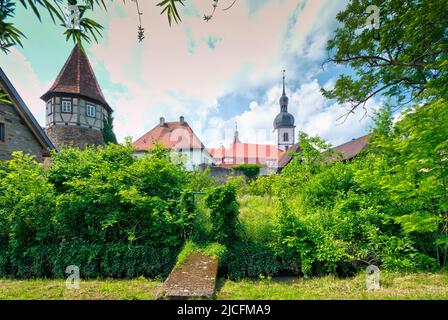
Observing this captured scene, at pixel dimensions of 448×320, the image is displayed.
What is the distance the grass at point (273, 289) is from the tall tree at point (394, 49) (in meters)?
3.89

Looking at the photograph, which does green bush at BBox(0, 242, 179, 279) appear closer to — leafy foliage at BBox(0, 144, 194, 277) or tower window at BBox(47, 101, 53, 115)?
leafy foliage at BBox(0, 144, 194, 277)

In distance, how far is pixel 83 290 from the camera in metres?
3.79

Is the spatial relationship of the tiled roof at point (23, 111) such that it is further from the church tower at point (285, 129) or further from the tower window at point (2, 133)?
the church tower at point (285, 129)

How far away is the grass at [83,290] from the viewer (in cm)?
354

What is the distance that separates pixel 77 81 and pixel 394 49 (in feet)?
74.8

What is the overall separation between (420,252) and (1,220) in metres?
9.92

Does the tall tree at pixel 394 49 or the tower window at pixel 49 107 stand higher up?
the tower window at pixel 49 107

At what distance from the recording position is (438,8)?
4.54 metres

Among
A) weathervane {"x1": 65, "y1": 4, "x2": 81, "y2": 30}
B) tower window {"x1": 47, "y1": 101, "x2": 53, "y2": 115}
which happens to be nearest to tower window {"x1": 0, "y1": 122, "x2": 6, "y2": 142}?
tower window {"x1": 47, "y1": 101, "x2": 53, "y2": 115}

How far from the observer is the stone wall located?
368 inches

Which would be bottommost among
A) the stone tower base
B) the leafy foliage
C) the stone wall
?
the leafy foliage

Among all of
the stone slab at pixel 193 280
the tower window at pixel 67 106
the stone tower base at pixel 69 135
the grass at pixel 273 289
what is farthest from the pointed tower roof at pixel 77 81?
the stone slab at pixel 193 280

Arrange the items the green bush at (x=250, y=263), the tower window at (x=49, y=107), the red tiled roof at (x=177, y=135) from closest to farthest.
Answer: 1. the green bush at (x=250, y=263)
2. the tower window at (x=49, y=107)
3. the red tiled roof at (x=177, y=135)

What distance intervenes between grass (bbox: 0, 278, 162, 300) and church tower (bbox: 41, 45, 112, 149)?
16106 millimetres
